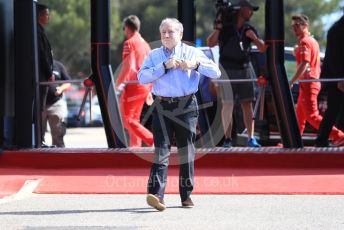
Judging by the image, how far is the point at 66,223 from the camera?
8062mm

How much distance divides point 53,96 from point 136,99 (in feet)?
4.11

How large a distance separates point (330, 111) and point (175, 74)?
13.7 ft

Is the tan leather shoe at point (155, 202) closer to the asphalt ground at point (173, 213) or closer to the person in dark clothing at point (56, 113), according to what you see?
the asphalt ground at point (173, 213)

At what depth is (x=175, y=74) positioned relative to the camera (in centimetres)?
888

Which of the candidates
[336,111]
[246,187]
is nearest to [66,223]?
[246,187]

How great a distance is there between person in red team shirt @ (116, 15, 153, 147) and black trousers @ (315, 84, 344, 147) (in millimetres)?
2409

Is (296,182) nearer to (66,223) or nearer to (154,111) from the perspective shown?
(154,111)

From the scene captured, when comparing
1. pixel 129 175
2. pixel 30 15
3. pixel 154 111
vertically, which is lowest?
pixel 129 175

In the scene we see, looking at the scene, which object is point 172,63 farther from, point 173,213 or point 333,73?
point 333,73

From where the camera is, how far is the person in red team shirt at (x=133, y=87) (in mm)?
13523

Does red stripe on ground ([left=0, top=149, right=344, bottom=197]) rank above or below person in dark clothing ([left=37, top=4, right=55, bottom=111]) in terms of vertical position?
below

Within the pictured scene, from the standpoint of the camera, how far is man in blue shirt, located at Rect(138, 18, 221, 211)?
8820 mm

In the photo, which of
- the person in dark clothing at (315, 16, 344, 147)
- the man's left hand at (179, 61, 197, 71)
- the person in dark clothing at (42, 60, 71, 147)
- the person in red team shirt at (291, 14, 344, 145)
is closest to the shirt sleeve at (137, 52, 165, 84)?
the man's left hand at (179, 61, 197, 71)

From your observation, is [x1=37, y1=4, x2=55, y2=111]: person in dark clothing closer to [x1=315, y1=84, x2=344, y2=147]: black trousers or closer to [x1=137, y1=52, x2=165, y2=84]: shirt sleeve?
[x1=315, y1=84, x2=344, y2=147]: black trousers
